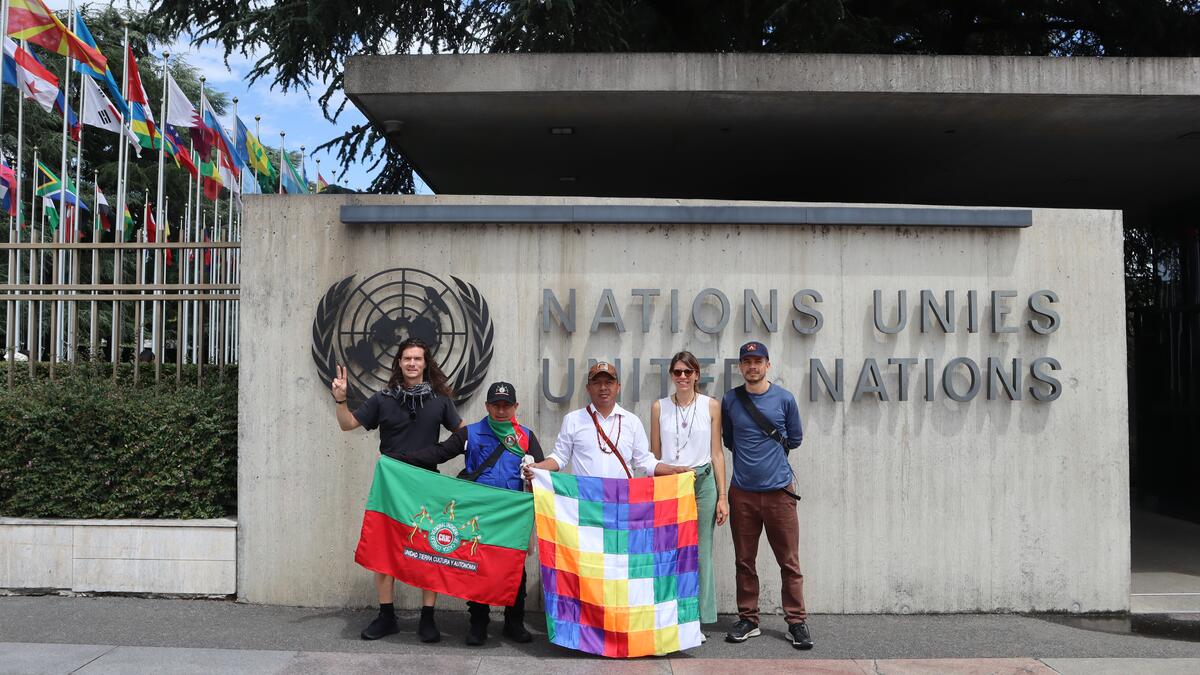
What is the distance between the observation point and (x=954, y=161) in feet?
31.6

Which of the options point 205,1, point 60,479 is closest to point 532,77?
point 60,479

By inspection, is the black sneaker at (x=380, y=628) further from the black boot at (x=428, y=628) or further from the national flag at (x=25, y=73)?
the national flag at (x=25, y=73)

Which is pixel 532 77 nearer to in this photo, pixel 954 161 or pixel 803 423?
pixel 803 423

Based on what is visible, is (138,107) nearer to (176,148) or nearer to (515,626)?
(176,148)

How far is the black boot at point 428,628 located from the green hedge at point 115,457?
2.00m

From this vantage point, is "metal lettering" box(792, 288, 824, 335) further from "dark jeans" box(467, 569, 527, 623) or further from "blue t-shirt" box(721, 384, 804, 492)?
"dark jeans" box(467, 569, 527, 623)

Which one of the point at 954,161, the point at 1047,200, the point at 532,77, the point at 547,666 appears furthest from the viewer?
the point at 1047,200

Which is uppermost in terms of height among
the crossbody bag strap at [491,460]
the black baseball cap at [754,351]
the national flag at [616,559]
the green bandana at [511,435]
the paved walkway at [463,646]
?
the black baseball cap at [754,351]

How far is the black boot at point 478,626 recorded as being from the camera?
5656 mm

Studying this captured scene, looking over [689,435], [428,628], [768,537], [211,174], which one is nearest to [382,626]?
[428,628]

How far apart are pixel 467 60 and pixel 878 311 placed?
3.60 metres

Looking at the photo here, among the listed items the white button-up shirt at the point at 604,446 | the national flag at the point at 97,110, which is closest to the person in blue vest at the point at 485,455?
the white button-up shirt at the point at 604,446

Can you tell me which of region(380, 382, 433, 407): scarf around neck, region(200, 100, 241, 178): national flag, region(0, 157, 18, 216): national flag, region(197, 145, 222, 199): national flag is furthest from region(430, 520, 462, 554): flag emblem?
region(197, 145, 222, 199): national flag

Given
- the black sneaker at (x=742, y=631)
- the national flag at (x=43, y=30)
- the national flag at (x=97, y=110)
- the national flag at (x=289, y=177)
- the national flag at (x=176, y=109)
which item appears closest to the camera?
the black sneaker at (x=742, y=631)
